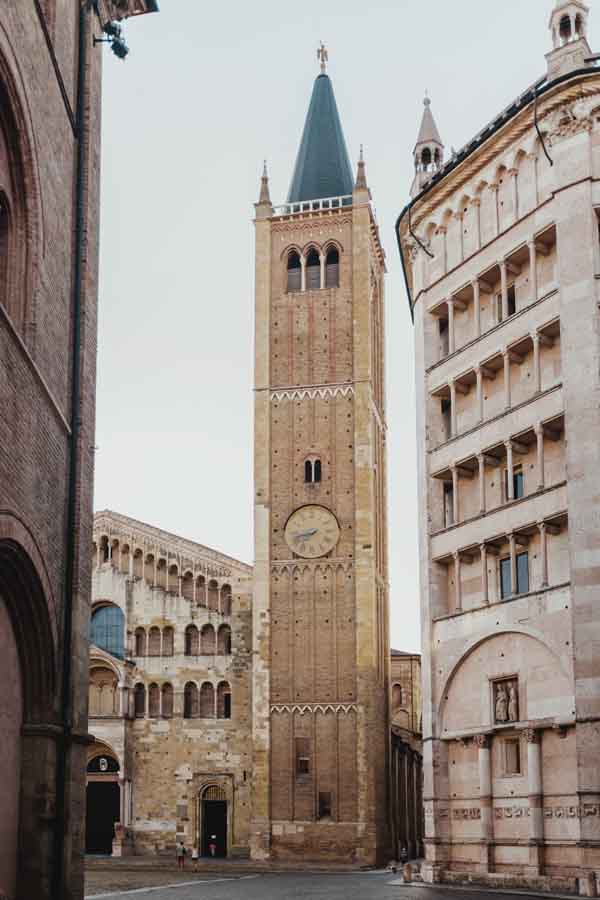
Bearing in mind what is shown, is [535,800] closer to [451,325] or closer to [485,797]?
[485,797]

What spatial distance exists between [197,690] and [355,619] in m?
7.75

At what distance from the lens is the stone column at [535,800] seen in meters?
25.7

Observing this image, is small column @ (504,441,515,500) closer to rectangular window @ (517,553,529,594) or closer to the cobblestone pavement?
rectangular window @ (517,553,529,594)

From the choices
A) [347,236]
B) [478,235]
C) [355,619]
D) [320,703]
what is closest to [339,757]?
[320,703]

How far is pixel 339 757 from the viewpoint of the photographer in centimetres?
5128

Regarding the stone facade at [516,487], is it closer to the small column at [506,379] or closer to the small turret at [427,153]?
the small column at [506,379]

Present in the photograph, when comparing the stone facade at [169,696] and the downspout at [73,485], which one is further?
the stone facade at [169,696]

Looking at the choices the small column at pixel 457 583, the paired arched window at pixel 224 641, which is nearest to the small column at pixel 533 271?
the small column at pixel 457 583

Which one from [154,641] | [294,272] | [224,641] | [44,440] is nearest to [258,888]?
[44,440]

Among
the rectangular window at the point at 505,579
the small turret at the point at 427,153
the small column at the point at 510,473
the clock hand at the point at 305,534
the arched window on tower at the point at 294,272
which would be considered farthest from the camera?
the arched window on tower at the point at 294,272

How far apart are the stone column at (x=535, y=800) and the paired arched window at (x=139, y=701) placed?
1225 inches

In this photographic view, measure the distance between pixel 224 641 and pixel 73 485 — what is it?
38.5m

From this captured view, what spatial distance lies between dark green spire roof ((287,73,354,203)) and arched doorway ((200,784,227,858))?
27.6 meters

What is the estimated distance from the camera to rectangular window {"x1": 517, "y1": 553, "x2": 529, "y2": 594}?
91.4 ft
